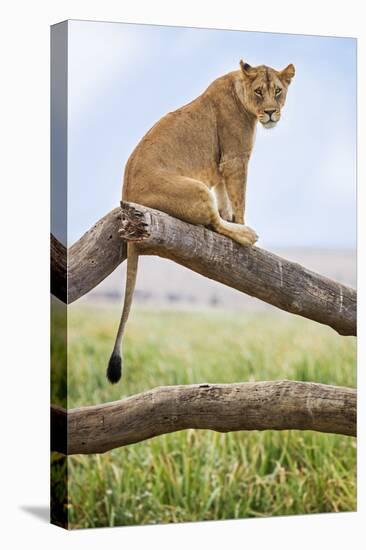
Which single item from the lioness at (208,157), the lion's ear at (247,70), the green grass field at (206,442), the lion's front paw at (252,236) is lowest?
the green grass field at (206,442)

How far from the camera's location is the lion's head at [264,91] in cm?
701

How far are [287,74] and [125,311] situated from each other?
1.64 meters

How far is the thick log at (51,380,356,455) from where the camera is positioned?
6.63m

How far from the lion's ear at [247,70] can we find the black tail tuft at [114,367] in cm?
168

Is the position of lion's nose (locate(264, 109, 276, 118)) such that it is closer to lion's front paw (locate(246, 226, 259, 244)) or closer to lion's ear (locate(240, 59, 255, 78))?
lion's ear (locate(240, 59, 255, 78))

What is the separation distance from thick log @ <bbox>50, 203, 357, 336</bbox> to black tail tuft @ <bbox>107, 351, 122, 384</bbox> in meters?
0.40

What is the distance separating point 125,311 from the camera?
6.67m

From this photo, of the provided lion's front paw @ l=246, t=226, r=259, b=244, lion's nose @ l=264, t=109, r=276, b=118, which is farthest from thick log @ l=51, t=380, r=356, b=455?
lion's nose @ l=264, t=109, r=276, b=118

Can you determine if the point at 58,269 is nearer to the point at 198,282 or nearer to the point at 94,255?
the point at 94,255

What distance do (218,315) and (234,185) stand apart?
94cm

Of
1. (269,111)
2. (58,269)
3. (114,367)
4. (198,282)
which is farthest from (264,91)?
(114,367)

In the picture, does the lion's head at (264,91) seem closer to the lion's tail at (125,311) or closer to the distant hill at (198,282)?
the distant hill at (198,282)

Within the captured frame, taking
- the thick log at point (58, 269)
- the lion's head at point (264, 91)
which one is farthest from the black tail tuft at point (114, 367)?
the lion's head at point (264, 91)

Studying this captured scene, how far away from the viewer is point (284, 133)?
721 centimetres
